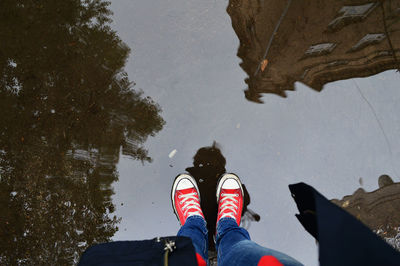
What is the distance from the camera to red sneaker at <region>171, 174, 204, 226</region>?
220 centimetres

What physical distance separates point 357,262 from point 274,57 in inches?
69.4

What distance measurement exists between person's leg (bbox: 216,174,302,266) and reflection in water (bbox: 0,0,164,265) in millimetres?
1028

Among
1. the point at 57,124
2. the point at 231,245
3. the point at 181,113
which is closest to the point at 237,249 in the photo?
the point at 231,245

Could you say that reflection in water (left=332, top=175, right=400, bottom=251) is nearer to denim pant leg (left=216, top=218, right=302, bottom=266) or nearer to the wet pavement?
the wet pavement

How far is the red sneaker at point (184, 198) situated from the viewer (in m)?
2.20

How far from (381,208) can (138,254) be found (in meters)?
2.24

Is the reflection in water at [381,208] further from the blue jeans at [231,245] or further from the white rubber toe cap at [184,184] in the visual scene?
the white rubber toe cap at [184,184]

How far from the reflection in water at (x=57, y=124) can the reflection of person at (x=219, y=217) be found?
67 centimetres

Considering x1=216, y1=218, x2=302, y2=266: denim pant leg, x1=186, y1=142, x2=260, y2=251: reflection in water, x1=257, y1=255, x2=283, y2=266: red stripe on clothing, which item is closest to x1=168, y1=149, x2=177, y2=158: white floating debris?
x1=186, y1=142, x2=260, y2=251: reflection in water

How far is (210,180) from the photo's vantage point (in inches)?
91.3

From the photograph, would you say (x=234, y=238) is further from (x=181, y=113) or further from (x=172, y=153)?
(x=181, y=113)

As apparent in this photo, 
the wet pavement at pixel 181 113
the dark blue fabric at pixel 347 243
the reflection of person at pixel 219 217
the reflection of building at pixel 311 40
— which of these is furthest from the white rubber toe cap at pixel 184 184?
the dark blue fabric at pixel 347 243

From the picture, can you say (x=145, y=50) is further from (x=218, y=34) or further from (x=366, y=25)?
Answer: (x=366, y=25)

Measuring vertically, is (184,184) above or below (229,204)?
above
